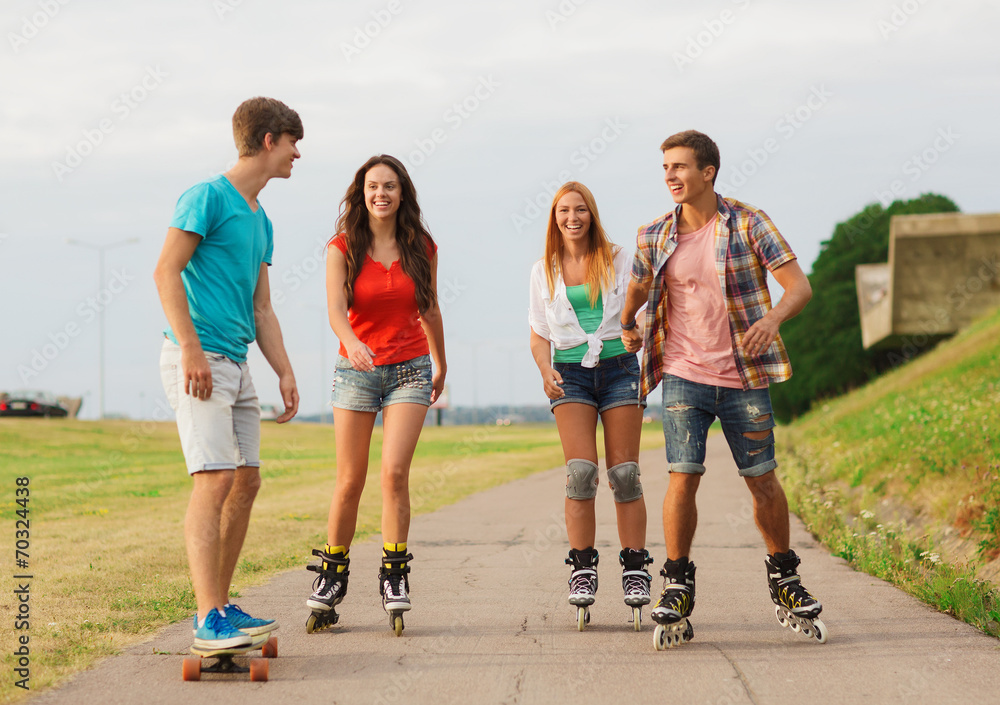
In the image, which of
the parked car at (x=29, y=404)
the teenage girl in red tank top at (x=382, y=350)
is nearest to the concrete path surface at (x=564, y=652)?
the teenage girl in red tank top at (x=382, y=350)

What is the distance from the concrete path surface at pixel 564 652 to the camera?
378cm

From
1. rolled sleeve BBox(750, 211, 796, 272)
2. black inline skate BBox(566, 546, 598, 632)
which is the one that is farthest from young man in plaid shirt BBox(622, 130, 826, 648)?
black inline skate BBox(566, 546, 598, 632)

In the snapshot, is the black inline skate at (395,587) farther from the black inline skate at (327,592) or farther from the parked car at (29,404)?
the parked car at (29,404)

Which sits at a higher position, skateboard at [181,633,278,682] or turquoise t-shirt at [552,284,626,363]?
turquoise t-shirt at [552,284,626,363]

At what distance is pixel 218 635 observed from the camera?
3977mm

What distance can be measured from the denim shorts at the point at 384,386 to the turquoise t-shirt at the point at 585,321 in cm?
72

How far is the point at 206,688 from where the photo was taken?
12.7 feet

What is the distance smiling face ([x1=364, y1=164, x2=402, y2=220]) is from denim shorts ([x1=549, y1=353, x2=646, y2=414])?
1219 mm

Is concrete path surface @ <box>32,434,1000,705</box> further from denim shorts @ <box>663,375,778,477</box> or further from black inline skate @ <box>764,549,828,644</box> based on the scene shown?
denim shorts @ <box>663,375,778,477</box>

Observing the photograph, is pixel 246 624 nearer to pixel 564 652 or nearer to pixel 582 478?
pixel 564 652

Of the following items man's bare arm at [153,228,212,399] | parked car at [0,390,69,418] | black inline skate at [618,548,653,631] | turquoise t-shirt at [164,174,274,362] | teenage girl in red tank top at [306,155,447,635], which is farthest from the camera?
parked car at [0,390,69,418]

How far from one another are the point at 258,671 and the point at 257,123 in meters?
2.33

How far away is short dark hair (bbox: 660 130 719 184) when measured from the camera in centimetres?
486

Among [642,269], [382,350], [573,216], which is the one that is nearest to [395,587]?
[382,350]
